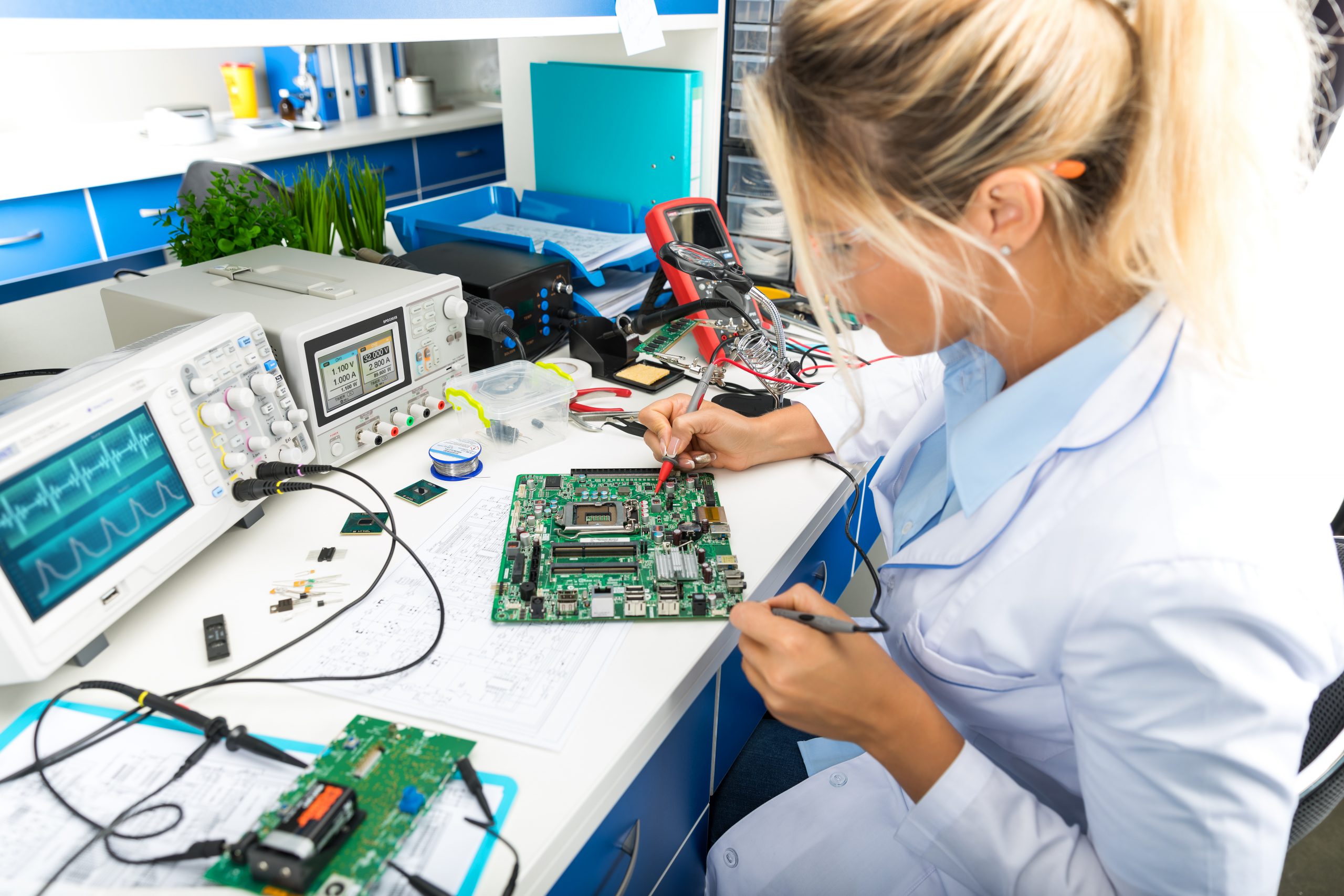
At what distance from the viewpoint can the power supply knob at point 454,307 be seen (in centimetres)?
122

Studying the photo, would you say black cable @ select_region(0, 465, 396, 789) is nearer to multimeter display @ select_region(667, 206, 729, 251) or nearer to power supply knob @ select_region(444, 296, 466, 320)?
power supply knob @ select_region(444, 296, 466, 320)

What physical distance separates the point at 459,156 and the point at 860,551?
3676 mm

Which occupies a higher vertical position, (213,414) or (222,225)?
(222,225)

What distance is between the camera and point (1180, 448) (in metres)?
0.63

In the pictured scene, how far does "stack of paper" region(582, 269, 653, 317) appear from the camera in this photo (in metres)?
1.61

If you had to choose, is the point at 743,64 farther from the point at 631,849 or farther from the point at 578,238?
the point at 631,849

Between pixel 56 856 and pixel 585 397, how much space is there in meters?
0.92

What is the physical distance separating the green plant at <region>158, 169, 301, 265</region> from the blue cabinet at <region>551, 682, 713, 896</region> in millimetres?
1062

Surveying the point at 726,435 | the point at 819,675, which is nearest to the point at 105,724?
the point at 819,675

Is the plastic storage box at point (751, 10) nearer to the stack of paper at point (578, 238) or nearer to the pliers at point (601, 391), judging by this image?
the stack of paper at point (578, 238)

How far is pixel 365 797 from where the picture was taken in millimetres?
637

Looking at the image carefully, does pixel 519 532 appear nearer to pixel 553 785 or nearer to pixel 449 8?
pixel 553 785

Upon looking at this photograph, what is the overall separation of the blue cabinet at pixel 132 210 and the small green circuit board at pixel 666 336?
230cm

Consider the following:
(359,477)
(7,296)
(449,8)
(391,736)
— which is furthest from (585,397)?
(7,296)
